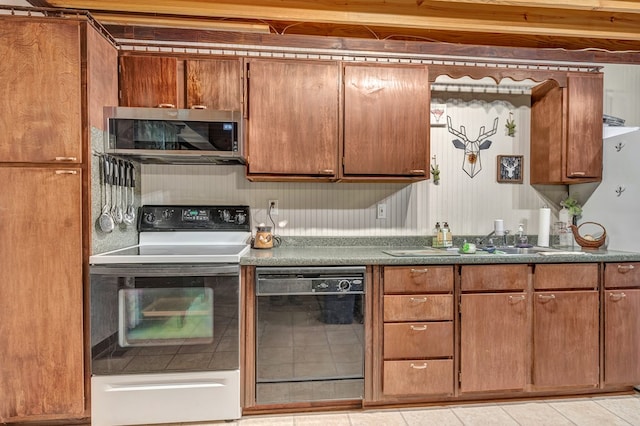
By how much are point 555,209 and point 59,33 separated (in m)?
3.61

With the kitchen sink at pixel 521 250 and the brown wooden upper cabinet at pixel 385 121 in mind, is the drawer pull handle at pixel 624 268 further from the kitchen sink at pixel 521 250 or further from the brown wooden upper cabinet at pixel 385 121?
the brown wooden upper cabinet at pixel 385 121

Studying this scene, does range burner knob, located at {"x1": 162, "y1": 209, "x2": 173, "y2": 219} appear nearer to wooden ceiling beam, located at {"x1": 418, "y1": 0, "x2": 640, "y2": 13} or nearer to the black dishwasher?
the black dishwasher

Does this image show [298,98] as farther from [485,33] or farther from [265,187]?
[485,33]

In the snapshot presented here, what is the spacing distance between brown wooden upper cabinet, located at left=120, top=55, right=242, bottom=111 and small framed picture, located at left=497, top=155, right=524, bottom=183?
2.10 metres

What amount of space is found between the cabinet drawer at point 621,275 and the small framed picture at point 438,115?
148 cm

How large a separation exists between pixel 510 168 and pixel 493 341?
1435 mm

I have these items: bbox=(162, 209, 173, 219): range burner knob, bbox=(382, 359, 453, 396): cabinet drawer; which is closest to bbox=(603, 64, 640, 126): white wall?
bbox=(382, 359, 453, 396): cabinet drawer

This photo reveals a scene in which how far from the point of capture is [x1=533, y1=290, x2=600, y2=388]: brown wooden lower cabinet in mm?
2193

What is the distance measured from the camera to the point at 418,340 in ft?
6.94

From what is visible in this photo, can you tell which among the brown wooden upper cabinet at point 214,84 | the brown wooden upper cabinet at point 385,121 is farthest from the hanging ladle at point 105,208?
the brown wooden upper cabinet at point 385,121

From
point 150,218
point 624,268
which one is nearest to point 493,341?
point 624,268

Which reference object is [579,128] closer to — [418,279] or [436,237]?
[436,237]

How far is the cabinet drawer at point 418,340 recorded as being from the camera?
2104 mm

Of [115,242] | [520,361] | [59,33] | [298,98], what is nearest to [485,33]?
[298,98]
